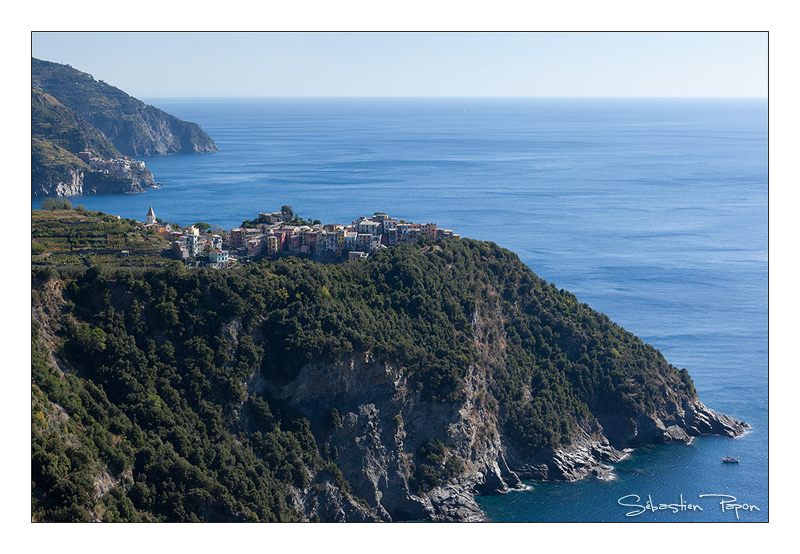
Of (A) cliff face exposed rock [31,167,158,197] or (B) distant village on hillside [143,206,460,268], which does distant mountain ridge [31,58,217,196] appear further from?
(B) distant village on hillside [143,206,460,268]

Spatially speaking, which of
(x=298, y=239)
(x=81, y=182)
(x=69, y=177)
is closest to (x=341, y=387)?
(x=298, y=239)

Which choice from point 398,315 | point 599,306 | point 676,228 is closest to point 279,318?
point 398,315

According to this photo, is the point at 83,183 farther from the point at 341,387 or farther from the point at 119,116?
the point at 341,387

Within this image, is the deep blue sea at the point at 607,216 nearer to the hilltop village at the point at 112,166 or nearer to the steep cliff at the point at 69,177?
the steep cliff at the point at 69,177

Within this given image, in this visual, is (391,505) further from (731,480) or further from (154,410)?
(731,480)

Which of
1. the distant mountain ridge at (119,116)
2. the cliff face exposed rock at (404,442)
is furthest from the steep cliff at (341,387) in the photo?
the distant mountain ridge at (119,116)
